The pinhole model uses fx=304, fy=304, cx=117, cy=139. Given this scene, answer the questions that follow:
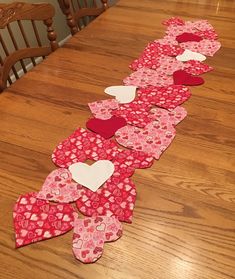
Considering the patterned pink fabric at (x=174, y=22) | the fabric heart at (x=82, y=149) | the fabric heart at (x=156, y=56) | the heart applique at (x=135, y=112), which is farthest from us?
the patterned pink fabric at (x=174, y=22)


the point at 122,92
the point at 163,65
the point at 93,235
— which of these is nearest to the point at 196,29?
the point at 163,65

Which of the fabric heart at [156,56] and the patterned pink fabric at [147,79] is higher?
the fabric heart at [156,56]

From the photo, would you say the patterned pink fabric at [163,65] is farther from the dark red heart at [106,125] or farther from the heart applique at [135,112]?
the dark red heart at [106,125]

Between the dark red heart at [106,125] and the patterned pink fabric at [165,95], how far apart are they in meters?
0.15

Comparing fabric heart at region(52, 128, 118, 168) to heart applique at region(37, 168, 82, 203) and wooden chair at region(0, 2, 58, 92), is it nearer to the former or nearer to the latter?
heart applique at region(37, 168, 82, 203)

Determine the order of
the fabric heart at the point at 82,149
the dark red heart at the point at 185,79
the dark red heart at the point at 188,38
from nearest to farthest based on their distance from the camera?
the fabric heart at the point at 82,149
the dark red heart at the point at 185,79
the dark red heart at the point at 188,38

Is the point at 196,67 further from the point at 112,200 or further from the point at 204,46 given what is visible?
the point at 112,200

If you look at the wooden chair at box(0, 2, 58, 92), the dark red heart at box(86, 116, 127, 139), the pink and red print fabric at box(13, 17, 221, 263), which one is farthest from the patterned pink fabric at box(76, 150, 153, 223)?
the wooden chair at box(0, 2, 58, 92)

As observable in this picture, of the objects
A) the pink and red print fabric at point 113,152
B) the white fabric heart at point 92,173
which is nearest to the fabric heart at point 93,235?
the pink and red print fabric at point 113,152

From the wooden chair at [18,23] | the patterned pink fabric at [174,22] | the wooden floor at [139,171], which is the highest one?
the wooden chair at [18,23]

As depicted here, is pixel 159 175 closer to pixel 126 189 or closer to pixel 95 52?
pixel 126 189

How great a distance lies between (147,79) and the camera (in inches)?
47.4

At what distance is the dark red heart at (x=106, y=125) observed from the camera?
0.99m

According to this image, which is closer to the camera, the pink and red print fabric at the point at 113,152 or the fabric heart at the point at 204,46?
the pink and red print fabric at the point at 113,152
